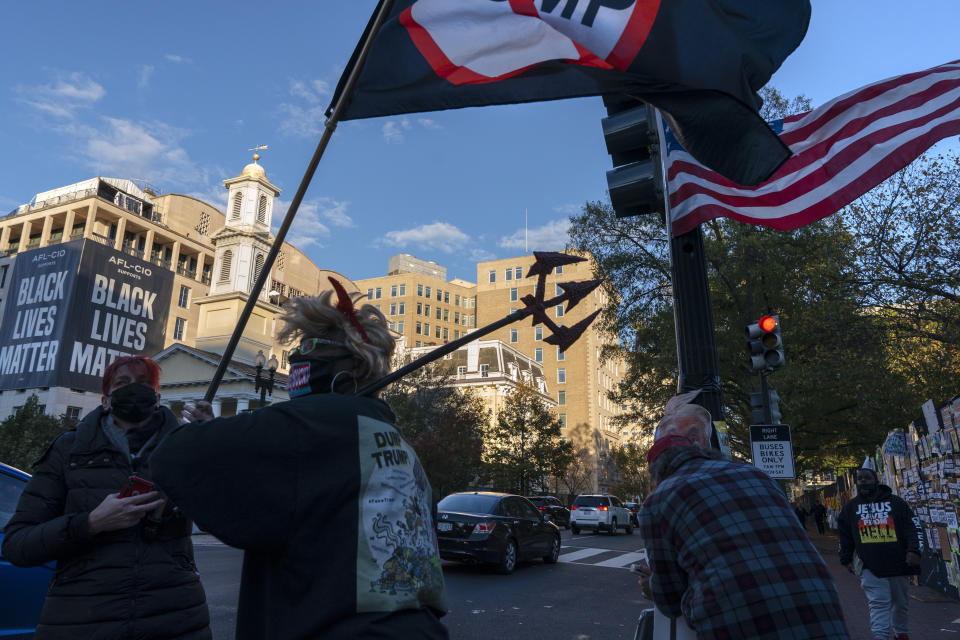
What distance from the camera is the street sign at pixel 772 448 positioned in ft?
31.4

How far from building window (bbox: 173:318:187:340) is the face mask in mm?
71390

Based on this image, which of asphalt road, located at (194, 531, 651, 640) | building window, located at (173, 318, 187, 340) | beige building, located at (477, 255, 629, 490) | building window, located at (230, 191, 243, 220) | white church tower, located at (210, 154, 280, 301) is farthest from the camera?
beige building, located at (477, 255, 629, 490)

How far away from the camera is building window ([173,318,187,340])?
67056 millimetres

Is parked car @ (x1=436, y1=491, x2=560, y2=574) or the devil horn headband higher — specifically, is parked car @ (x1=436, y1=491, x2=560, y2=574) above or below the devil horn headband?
below

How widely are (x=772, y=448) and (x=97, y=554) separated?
923 centimetres

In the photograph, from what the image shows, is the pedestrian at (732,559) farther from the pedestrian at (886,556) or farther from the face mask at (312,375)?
the pedestrian at (886,556)

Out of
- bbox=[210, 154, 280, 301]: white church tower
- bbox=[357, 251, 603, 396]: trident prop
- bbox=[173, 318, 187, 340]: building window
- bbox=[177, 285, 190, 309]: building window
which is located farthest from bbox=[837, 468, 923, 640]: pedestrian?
bbox=[177, 285, 190, 309]: building window

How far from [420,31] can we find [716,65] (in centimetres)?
176

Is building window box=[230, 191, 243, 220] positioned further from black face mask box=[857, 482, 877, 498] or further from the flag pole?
the flag pole

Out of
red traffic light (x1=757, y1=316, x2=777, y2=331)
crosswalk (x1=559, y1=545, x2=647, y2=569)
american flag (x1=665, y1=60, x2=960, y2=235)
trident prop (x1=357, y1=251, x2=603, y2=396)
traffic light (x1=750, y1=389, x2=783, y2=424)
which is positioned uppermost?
american flag (x1=665, y1=60, x2=960, y2=235)

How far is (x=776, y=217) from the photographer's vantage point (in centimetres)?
562

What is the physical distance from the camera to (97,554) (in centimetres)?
246

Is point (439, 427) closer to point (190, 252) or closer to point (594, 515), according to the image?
point (594, 515)

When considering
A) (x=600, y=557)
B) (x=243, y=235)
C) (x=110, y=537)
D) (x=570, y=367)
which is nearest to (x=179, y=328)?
(x=243, y=235)
